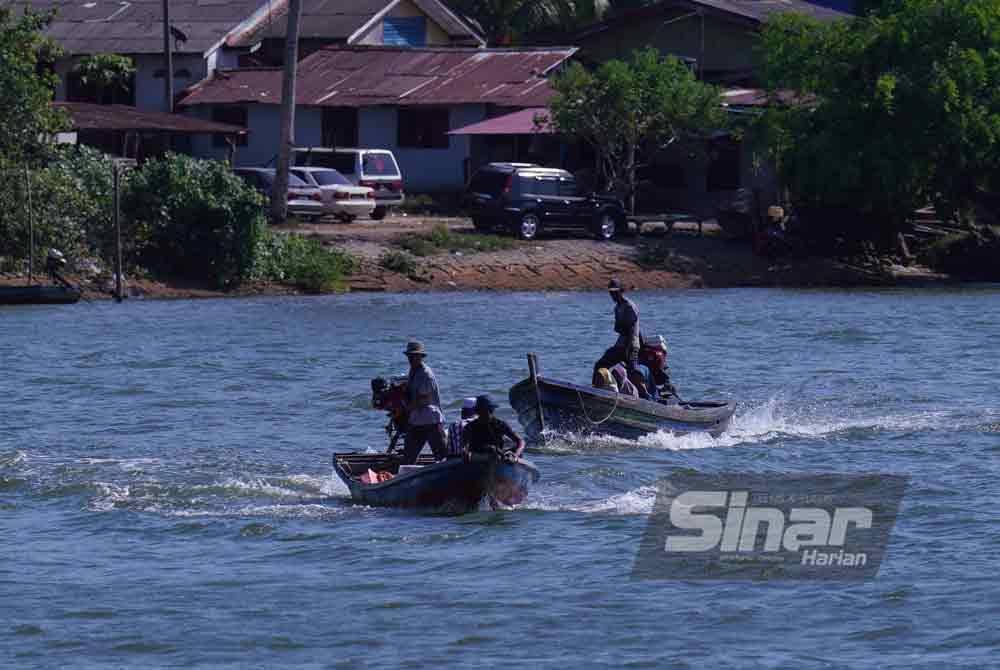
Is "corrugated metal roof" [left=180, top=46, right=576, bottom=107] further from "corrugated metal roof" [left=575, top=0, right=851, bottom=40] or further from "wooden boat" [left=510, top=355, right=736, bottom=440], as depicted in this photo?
"wooden boat" [left=510, top=355, right=736, bottom=440]

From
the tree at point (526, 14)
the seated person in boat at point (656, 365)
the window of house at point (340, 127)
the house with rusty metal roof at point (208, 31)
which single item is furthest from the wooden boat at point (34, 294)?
the tree at point (526, 14)

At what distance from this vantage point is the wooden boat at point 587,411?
2334 cm

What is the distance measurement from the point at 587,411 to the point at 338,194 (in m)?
28.0

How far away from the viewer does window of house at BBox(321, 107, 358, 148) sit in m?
58.9

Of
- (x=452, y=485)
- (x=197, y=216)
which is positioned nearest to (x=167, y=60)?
(x=197, y=216)

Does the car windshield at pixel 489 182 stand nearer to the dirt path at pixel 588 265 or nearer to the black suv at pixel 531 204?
the black suv at pixel 531 204

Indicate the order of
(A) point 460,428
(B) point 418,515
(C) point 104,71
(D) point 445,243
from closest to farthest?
(B) point 418,515, (A) point 460,428, (D) point 445,243, (C) point 104,71

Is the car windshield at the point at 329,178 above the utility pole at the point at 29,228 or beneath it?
above

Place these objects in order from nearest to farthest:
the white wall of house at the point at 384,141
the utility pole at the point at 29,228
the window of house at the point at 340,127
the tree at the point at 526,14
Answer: the utility pole at the point at 29,228, the white wall of house at the point at 384,141, the window of house at the point at 340,127, the tree at the point at 526,14

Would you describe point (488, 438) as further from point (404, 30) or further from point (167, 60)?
point (404, 30)

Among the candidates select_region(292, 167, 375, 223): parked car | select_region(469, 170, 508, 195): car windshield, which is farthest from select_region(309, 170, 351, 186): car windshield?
select_region(469, 170, 508, 195): car windshield

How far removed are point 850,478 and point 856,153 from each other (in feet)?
91.9

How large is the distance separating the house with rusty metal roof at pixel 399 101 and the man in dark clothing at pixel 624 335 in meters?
31.5

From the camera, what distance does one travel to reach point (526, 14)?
71938mm
